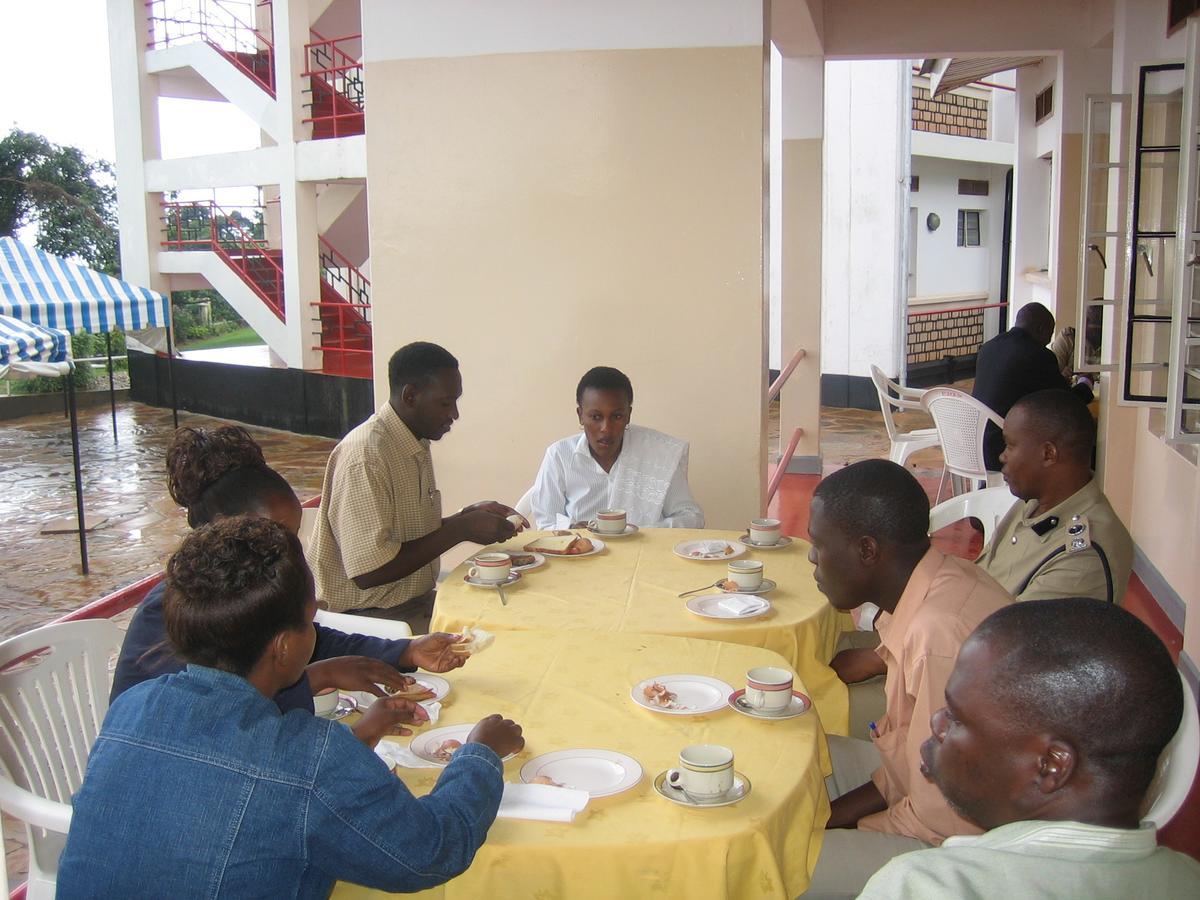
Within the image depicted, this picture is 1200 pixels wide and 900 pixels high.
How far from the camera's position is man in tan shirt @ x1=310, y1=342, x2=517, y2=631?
11.0 ft

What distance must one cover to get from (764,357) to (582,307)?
0.92 metres

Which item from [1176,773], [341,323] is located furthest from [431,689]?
[341,323]

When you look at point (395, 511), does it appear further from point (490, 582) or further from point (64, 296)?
point (64, 296)

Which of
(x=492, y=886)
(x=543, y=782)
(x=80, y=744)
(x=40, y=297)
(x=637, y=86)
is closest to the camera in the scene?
(x=492, y=886)

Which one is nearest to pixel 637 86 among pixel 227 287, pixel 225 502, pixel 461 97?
pixel 461 97

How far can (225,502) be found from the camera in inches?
89.0

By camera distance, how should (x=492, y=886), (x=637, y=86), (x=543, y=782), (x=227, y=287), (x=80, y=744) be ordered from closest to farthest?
(x=492, y=886) < (x=543, y=782) < (x=80, y=744) < (x=637, y=86) < (x=227, y=287)

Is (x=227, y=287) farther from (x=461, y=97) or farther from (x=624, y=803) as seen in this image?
(x=624, y=803)

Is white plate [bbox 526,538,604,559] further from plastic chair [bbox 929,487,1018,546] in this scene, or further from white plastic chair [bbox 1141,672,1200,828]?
white plastic chair [bbox 1141,672,1200,828]

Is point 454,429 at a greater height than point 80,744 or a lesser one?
greater

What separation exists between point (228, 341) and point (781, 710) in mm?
23103

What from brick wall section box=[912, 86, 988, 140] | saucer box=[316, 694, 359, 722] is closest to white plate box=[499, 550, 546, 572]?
saucer box=[316, 694, 359, 722]

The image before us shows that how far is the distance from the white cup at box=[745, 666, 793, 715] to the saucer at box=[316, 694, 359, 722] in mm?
876

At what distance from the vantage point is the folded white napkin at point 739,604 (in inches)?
114
